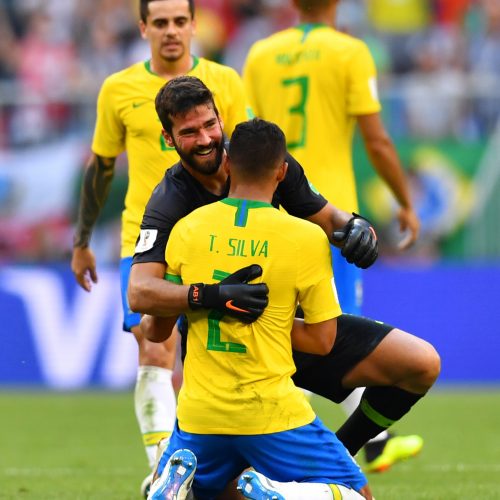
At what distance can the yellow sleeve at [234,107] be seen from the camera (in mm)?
6535

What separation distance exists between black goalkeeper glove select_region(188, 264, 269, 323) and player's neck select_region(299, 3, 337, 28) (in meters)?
2.96

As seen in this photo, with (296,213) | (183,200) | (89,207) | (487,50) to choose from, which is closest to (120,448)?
(89,207)

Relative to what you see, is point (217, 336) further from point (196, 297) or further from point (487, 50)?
point (487, 50)

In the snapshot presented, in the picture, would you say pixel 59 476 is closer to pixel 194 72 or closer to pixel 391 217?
pixel 194 72

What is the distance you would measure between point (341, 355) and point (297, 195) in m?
0.72

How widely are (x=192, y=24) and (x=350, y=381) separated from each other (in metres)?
2.25

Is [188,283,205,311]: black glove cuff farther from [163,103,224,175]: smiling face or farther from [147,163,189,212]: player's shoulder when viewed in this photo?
[163,103,224,175]: smiling face

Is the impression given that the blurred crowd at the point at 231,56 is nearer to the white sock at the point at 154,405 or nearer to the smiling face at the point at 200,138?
the white sock at the point at 154,405

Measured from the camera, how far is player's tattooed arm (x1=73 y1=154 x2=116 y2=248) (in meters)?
6.81

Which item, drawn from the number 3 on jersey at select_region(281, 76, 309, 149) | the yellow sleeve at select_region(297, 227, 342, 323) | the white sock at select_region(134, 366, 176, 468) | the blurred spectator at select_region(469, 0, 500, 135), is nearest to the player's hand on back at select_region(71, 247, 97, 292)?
the white sock at select_region(134, 366, 176, 468)

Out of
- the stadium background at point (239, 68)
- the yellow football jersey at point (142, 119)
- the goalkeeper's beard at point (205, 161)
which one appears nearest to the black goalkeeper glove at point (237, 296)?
the goalkeeper's beard at point (205, 161)

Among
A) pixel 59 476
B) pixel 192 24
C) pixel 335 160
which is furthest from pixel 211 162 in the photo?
pixel 59 476

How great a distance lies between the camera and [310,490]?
4.82 metres

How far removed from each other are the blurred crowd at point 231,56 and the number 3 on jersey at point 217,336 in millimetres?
8435
